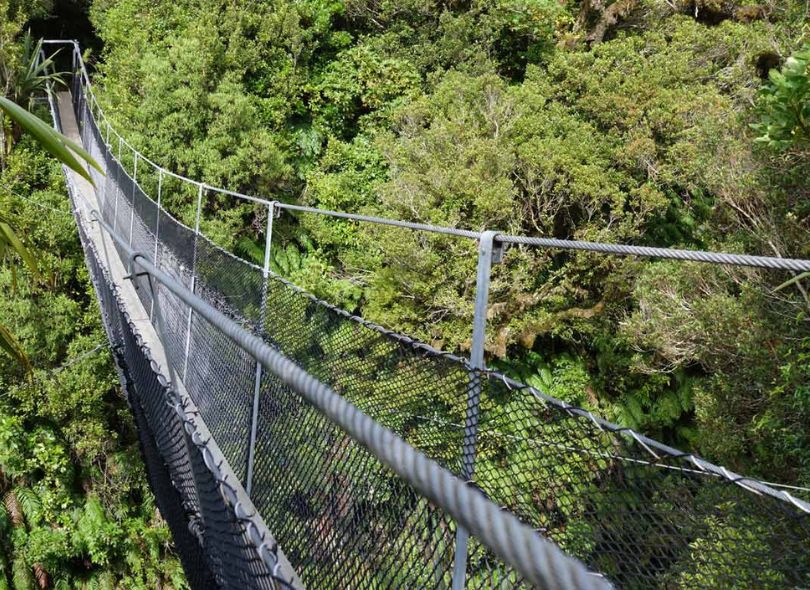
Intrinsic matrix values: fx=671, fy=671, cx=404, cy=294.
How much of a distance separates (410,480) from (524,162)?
26.7 ft

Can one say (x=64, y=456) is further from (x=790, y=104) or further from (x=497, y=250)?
(x=790, y=104)

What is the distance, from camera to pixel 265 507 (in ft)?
4.66

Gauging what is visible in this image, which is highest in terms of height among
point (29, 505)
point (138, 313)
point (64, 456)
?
point (138, 313)

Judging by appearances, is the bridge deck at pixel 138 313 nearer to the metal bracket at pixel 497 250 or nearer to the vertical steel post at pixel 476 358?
the vertical steel post at pixel 476 358

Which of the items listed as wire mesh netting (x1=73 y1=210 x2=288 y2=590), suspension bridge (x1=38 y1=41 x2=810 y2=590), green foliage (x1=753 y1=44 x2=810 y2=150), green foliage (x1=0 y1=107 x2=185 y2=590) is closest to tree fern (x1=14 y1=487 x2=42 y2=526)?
green foliage (x1=0 y1=107 x2=185 y2=590)

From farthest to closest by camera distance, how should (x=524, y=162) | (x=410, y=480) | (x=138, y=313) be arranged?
(x=524, y=162) → (x=138, y=313) → (x=410, y=480)

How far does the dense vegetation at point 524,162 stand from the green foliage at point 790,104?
281 centimetres

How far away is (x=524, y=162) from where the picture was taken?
822cm

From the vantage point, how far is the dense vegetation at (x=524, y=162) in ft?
20.0

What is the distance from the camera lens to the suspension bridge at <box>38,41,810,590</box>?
0.75m

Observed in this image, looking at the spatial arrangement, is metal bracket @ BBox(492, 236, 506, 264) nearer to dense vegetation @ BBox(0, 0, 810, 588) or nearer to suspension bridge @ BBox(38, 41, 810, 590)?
suspension bridge @ BBox(38, 41, 810, 590)

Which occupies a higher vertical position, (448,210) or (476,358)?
(476,358)

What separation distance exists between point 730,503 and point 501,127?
26.0ft

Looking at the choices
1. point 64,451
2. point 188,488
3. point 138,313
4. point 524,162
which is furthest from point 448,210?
point 188,488
